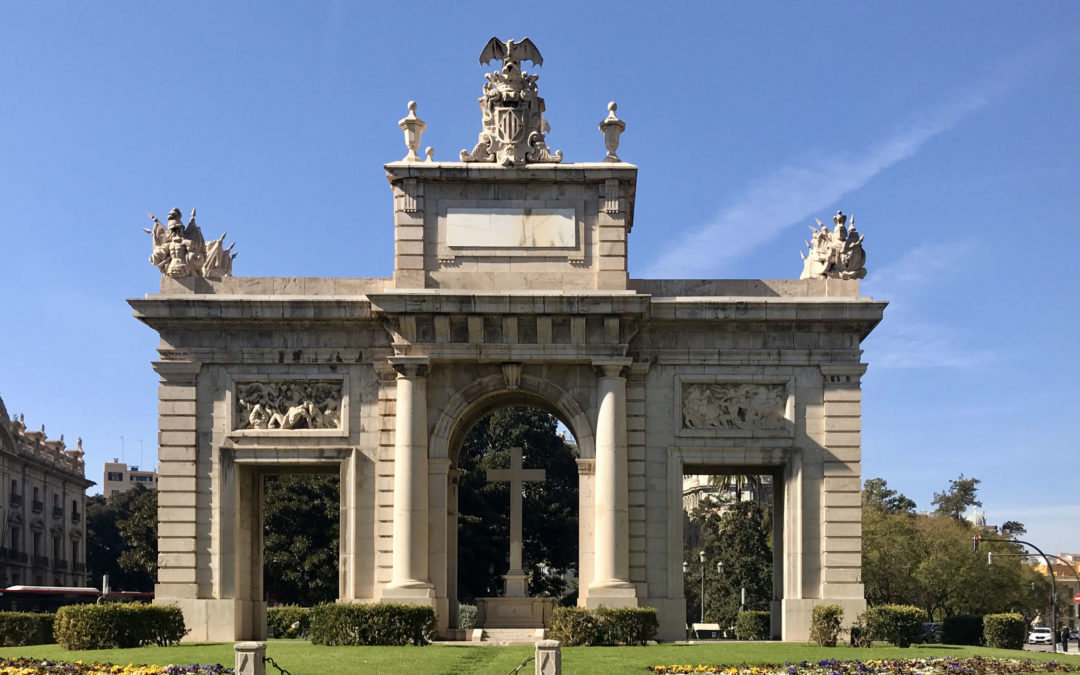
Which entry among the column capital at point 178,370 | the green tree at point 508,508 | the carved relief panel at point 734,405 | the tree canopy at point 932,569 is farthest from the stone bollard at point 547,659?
the tree canopy at point 932,569

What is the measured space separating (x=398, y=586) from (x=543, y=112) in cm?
1362

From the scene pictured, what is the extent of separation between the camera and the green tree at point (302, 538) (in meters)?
59.7

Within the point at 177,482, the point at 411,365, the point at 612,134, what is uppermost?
the point at 612,134

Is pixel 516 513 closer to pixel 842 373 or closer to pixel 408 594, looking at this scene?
pixel 408 594

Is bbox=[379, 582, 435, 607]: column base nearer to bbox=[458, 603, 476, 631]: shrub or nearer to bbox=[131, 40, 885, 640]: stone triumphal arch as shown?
bbox=[131, 40, 885, 640]: stone triumphal arch

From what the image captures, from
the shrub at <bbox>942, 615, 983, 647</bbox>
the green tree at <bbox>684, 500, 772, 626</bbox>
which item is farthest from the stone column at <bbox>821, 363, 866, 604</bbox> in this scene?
the green tree at <bbox>684, 500, 772, 626</bbox>

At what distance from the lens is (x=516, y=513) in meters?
39.2

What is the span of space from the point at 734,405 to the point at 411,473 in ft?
29.9

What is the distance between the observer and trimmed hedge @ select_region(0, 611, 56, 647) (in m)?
33.2

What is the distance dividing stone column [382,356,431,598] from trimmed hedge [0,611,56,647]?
30.5 feet

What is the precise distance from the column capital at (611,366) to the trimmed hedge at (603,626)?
6.34 metres

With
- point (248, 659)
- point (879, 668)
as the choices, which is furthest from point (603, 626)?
point (248, 659)

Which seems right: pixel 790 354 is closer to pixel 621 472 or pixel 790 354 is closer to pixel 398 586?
pixel 621 472

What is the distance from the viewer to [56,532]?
93.8m
